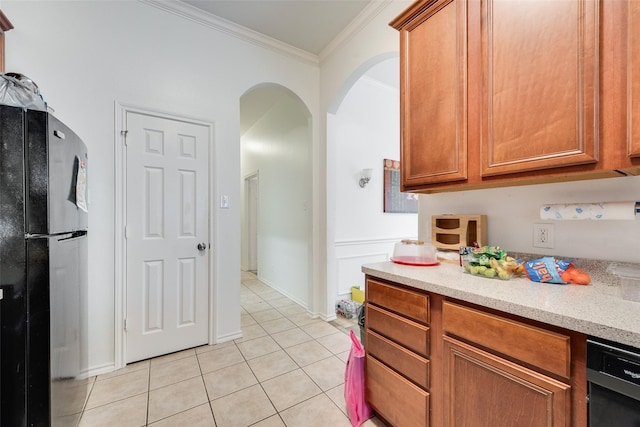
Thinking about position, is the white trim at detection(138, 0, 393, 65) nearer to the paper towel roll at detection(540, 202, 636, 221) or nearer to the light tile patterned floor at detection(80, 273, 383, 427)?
the paper towel roll at detection(540, 202, 636, 221)

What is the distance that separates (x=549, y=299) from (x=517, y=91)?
0.87 m

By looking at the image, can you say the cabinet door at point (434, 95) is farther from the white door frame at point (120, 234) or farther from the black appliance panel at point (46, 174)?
the white door frame at point (120, 234)

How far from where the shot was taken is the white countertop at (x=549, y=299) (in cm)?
72

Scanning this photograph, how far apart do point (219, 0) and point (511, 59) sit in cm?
232

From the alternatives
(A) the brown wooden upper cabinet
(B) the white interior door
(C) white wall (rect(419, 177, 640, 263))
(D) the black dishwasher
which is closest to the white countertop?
(D) the black dishwasher

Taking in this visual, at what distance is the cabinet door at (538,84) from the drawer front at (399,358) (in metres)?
0.95

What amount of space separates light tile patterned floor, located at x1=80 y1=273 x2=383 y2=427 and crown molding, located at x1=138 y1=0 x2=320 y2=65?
9.78ft

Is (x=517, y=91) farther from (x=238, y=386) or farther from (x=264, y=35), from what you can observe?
(x=264, y=35)

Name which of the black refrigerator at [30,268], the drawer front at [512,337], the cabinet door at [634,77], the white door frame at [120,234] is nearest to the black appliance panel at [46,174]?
the black refrigerator at [30,268]

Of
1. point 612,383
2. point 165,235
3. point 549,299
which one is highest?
point 165,235

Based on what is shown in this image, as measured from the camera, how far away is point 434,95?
1462 mm

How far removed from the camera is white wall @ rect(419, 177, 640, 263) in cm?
109

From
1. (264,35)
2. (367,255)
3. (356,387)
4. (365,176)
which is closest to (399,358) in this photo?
(356,387)

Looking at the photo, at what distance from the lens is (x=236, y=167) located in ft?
8.42
